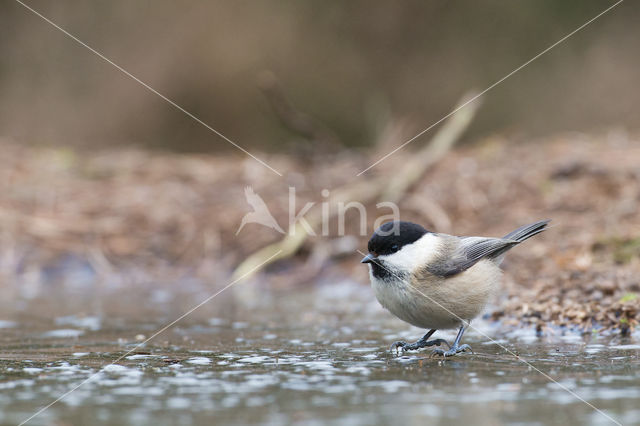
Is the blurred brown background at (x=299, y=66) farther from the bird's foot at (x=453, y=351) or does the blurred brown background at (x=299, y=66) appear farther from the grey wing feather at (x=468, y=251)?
the bird's foot at (x=453, y=351)

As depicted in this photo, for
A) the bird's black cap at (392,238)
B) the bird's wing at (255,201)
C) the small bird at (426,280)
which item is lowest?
the small bird at (426,280)

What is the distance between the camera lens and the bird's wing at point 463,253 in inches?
153

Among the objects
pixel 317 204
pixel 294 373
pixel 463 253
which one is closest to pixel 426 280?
pixel 463 253

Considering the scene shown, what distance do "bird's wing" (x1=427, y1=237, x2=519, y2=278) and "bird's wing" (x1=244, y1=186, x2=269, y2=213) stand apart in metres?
3.24

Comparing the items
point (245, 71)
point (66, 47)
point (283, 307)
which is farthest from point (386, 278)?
point (66, 47)

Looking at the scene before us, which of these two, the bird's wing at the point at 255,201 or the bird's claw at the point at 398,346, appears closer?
the bird's claw at the point at 398,346

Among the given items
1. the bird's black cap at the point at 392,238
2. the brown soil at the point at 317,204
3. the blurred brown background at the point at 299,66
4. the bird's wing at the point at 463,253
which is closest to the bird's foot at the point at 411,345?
the bird's wing at the point at 463,253

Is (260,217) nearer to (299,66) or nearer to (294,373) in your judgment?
(294,373)

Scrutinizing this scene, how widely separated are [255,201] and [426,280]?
12.6ft

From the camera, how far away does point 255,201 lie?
7.42m

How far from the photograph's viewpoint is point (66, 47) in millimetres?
12602

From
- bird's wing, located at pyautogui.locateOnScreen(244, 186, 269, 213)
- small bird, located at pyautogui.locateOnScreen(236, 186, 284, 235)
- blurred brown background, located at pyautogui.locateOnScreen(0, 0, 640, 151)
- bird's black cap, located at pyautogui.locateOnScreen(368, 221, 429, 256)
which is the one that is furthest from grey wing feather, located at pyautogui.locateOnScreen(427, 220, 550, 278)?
blurred brown background, located at pyautogui.locateOnScreen(0, 0, 640, 151)

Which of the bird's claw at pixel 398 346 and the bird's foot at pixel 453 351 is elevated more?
the bird's claw at pixel 398 346

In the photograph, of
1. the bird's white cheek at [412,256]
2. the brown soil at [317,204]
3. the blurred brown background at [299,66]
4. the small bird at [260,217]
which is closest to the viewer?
the bird's white cheek at [412,256]
